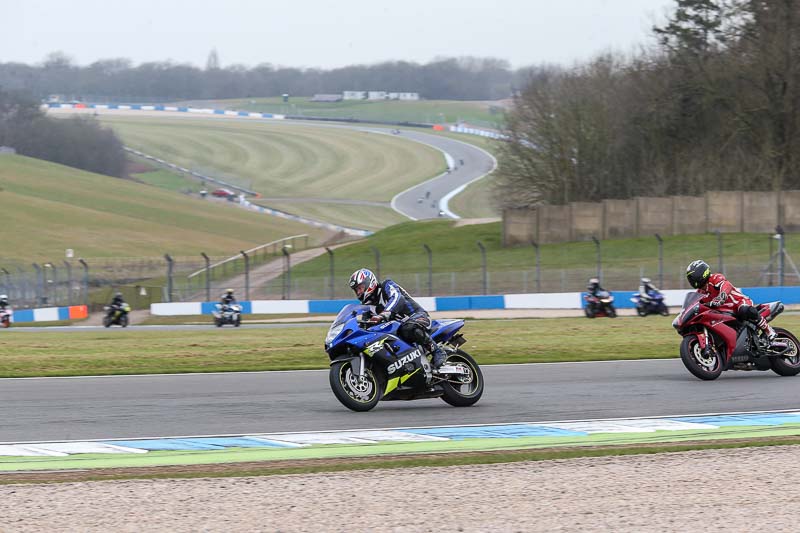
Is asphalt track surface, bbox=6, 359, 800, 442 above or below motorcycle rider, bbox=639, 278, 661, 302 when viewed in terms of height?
above

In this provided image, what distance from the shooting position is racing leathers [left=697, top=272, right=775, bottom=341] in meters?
15.0

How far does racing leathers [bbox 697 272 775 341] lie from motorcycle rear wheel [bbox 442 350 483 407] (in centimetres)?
372

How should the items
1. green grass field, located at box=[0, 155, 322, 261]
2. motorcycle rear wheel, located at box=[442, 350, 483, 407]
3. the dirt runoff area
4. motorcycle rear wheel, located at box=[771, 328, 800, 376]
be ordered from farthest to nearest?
green grass field, located at box=[0, 155, 322, 261] → motorcycle rear wheel, located at box=[771, 328, 800, 376] → motorcycle rear wheel, located at box=[442, 350, 483, 407] → the dirt runoff area

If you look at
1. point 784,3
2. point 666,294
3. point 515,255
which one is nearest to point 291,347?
point 666,294

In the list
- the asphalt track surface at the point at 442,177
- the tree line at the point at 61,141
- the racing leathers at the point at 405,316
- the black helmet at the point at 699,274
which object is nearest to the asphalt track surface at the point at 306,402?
the racing leathers at the point at 405,316

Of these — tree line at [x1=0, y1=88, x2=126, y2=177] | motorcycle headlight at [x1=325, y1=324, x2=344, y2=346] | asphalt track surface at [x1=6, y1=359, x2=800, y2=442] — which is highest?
tree line at [x1=0, y1=88, x2=126, y2=177]

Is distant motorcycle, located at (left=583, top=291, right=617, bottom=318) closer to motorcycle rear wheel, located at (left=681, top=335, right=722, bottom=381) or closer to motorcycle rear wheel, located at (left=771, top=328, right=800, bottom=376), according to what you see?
motorcycle rear wheel, located at (left=771, top=328, right=800, bottom=376)

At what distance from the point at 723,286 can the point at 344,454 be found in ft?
23.2

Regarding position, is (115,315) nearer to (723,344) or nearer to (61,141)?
(723,344)

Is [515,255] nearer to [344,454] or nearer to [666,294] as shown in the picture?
[666,294]

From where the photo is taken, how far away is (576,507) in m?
7.61

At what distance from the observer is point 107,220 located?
3784 inches

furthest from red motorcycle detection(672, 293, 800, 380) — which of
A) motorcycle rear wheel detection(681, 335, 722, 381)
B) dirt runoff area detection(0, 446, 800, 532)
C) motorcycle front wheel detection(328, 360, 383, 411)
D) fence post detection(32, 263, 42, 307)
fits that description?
fence post detection(32, 263, 42, 307)

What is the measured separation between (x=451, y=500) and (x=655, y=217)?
51.6 m
